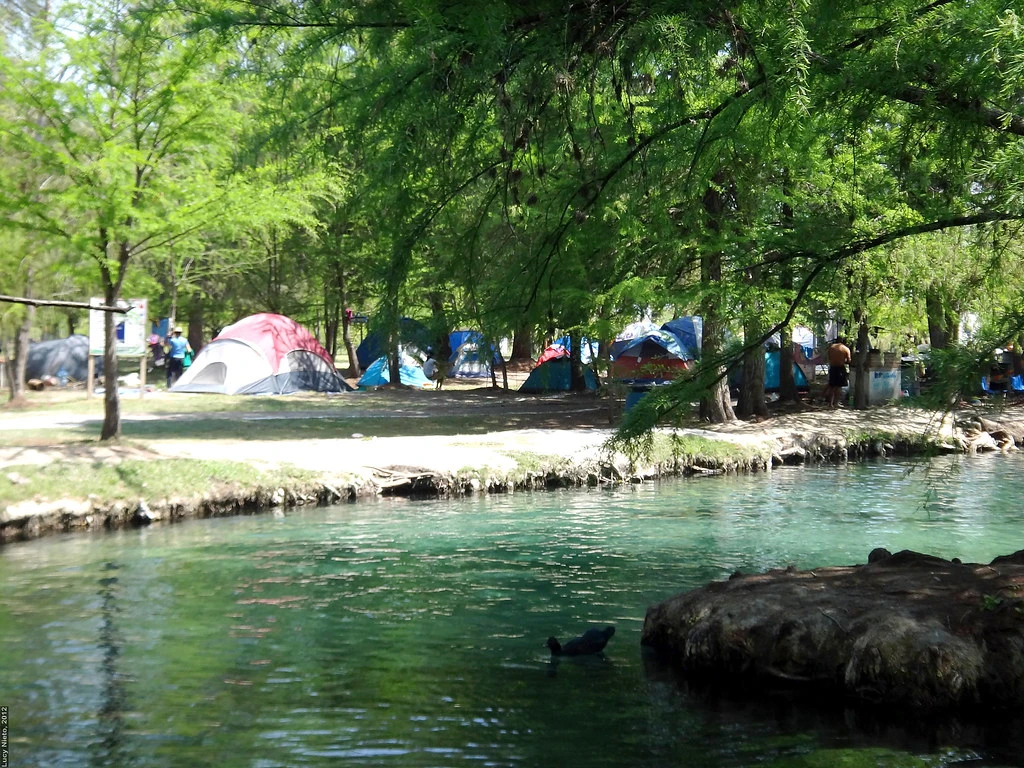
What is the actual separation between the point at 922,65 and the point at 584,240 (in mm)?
4980

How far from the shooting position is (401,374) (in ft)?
112

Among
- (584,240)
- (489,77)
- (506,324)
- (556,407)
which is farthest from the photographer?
(556,407)

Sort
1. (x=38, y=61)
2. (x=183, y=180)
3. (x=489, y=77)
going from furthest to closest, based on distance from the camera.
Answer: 1. (x=183, y=180)
2. (x=38, y=61)
3. (x=489, y=77)

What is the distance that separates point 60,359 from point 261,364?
715 cm

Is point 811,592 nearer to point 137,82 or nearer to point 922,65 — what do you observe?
point 922,65

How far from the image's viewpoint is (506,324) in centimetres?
739

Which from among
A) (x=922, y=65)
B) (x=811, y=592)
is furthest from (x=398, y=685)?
(x=922, y=65)

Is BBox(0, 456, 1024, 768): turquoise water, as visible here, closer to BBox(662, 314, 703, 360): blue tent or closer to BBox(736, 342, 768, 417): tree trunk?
BBox(736, 342, 768, 417): tree trunk

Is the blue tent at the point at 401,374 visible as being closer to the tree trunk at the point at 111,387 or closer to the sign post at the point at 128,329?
the sign post at the point at 128,329

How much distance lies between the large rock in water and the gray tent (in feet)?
89.4

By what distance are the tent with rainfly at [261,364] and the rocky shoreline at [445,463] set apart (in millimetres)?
11546

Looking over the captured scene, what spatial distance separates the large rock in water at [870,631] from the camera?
6.75 metres

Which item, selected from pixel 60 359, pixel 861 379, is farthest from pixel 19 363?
pixel 861 379

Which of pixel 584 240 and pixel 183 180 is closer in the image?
pixel 584 240
